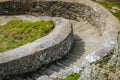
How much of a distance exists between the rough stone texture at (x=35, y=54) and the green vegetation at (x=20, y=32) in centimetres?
295

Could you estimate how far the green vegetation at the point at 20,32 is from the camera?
1165 inches

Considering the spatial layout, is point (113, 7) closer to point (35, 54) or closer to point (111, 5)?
point (111, 5)

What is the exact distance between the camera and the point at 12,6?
33.7 meters

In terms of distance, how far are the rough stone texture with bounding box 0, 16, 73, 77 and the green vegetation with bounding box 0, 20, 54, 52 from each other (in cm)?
295

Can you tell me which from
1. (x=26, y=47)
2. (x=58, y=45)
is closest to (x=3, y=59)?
(x=26, y=47)

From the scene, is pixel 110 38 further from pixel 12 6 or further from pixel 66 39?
pixel 12 6

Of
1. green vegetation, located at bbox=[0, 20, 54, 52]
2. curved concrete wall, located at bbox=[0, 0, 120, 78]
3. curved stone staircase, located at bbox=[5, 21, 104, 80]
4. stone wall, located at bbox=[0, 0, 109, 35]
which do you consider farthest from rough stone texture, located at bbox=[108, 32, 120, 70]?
green vegetation, located at bbox=[0, 20, 54, 52]

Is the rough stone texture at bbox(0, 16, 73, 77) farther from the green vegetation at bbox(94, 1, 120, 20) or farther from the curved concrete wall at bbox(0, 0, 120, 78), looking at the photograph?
the green vegetation at bbox(94, 1, 120, 20)

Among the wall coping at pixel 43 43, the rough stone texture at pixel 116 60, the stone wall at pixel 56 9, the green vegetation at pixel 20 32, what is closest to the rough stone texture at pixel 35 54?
the wall coping at pixel 43 43

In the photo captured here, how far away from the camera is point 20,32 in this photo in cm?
3108

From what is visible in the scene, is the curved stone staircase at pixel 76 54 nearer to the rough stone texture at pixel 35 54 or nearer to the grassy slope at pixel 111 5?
the rough stone texture at pixel 35 54

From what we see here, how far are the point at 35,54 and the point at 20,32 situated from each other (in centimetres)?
754

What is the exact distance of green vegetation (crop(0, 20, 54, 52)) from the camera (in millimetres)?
29594

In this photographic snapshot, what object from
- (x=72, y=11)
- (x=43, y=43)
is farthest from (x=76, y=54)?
(x=72, y=11)
